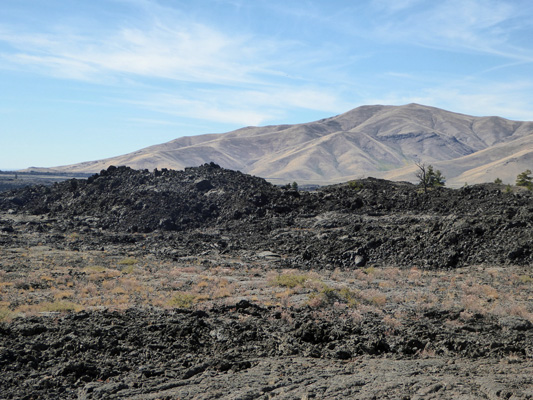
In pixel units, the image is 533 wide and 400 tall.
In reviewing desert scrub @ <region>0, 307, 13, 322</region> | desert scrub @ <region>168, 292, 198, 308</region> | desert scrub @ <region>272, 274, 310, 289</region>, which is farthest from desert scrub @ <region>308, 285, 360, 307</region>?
desert scrub @ <region>0, 307, 13, 322</region>

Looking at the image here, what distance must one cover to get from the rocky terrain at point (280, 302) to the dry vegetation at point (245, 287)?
113mm

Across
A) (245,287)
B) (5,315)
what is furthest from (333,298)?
(5,315)

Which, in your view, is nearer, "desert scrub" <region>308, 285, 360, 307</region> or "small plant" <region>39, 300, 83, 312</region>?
"small plant" <region>39, 300, 83, 312</region>

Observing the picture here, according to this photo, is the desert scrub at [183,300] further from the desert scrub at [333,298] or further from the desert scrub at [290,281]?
the desert scrub at [290,281]

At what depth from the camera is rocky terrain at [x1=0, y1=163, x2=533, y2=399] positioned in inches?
404

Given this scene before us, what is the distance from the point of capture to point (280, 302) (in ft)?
59.7

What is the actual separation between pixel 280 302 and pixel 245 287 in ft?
13.4

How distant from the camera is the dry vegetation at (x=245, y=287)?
56.0 ft

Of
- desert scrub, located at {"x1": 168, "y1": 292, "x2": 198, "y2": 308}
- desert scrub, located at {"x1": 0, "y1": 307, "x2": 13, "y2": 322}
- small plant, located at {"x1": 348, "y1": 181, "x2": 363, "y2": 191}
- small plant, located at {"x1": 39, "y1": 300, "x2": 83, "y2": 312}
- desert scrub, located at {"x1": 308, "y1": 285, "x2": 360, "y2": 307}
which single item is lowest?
desert scrub, located at {"x1": 308, "y1": 285, "x2": 360, "y2": 307}

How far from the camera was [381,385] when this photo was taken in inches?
374

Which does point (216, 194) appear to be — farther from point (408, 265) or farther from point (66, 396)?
point (66, 396)

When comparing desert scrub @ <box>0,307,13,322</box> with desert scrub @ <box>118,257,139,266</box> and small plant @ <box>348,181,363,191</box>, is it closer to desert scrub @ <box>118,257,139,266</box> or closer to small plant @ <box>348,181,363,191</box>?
desert scrub @ <box>118,257,139,266</box>

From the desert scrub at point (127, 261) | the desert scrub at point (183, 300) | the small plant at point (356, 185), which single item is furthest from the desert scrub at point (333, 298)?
the small plant at point (356, 185)

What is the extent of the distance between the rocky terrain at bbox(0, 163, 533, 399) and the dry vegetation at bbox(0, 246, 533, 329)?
11 centimetres
